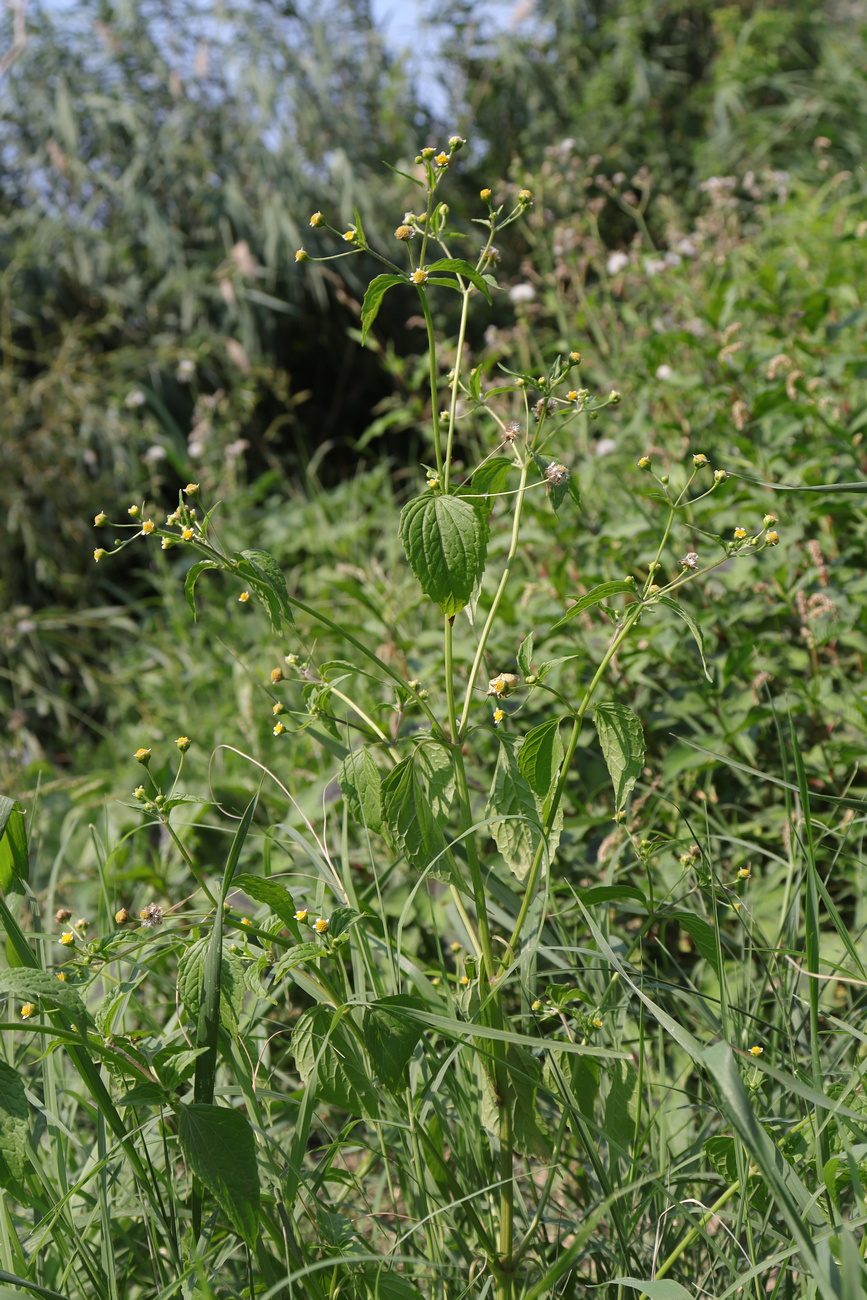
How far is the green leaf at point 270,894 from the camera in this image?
0.87 m

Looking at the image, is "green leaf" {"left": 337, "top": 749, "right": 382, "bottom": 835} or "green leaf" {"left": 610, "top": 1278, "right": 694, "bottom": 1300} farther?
"green leaf" {"left": 337, "top": 749, "right": 382, "bottom": 835}

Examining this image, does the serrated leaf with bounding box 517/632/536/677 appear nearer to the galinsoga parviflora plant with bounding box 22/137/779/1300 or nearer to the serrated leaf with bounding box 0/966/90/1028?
the galinsoga parviflora plant with bounding box 22/137/779/1300

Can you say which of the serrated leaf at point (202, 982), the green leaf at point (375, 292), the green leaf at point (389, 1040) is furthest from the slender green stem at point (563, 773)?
the green leaf at point (375, 292)

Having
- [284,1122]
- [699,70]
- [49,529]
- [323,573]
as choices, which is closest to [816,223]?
[323,573]

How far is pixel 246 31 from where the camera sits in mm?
5066

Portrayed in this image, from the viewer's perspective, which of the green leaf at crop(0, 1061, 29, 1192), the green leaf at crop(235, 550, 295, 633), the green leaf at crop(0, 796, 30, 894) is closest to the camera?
the green leaf at crop(0, 1061, 29, 1192)

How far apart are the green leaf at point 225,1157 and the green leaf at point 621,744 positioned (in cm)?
42

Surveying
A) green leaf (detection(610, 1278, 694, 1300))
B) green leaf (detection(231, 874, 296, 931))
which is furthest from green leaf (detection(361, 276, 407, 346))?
green leaf (detection(610, 1278, 694, 1300))

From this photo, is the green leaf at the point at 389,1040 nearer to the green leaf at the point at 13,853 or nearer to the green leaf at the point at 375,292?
the green leaf at the point at 13,853

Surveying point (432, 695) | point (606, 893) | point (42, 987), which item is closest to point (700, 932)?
point (606, 893)

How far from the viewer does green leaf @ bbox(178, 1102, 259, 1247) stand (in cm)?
74

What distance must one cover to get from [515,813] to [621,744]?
0.12 meters

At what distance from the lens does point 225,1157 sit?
747 millimetres

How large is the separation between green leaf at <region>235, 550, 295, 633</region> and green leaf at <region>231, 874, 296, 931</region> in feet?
0.75
